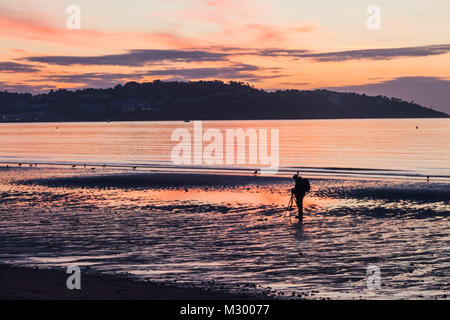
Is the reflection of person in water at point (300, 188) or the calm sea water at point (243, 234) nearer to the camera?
the calm sea water at point (243, 234)

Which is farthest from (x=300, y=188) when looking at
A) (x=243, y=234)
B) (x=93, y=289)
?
(x=93, y=289)

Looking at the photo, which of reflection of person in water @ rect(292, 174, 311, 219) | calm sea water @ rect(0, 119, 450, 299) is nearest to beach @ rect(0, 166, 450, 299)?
calm sea water @ rect(0, 119, 450, 299)

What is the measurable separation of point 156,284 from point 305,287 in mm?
4489

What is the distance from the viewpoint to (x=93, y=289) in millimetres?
15898

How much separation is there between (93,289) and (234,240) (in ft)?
29.9

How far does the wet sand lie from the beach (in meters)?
0.11

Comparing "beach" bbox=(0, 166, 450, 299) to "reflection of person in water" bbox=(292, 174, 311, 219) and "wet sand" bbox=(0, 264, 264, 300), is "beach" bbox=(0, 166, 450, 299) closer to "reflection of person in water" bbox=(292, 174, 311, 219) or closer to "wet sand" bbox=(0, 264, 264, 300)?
"wet sand" bbox=(0, 264, 264, 300)

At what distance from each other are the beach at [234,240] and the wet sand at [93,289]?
0.11 metres

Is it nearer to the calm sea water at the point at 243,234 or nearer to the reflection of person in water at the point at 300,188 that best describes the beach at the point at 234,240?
the calm sea water at the point at 243,234

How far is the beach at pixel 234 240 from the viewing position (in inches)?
668

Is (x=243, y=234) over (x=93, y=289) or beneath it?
beneath

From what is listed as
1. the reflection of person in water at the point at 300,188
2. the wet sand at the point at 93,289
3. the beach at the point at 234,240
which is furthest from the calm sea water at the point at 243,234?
the wet sand at the point at 93,289

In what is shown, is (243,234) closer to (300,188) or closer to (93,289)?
(300,188)

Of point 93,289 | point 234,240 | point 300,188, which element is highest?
point 300,188
